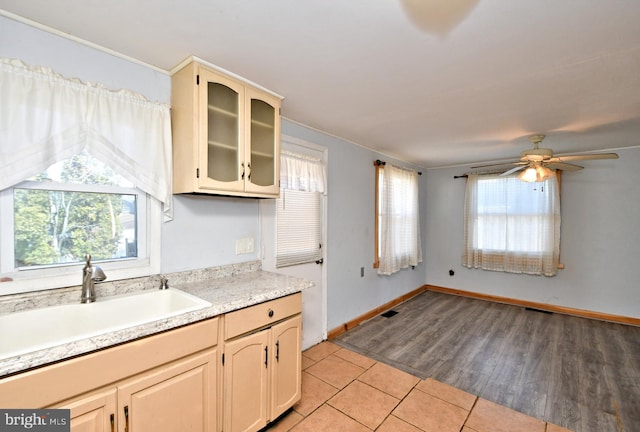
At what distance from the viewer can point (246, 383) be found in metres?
1.64

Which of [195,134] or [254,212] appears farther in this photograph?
[254,212]

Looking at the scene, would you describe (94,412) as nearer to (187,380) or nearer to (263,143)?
(187,380)

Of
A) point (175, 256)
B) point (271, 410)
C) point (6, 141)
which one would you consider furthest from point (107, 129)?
point (271, 410)

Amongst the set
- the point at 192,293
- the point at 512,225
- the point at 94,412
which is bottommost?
the point at 94,412

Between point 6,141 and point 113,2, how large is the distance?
2.61ft

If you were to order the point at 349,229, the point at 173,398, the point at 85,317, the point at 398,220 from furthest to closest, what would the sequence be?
1. the point at 398,220
2. the point at 349,229
3. the point at 85,317
4. the point at 173,398

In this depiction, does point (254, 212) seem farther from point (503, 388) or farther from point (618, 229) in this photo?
point (618, 229)

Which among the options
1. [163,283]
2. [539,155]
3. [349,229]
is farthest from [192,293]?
[539,155]

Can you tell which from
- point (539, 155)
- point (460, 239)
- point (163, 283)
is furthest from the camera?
point (460, 239)

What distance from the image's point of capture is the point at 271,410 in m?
1.78

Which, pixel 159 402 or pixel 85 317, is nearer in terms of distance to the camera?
pixel 159 402

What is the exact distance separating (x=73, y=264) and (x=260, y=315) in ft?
3.43

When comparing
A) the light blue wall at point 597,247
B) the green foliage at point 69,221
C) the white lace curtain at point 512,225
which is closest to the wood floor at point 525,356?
the light blue wall at point 597,247

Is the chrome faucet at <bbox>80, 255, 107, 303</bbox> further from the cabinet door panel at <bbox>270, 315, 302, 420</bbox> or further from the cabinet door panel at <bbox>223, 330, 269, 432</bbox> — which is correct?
the cabinet door panel at <bbox>270, 315, 302, 420</bbox>
